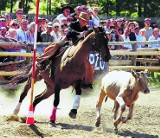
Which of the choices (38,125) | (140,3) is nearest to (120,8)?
(140,3)

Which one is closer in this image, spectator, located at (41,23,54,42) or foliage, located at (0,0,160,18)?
spectator, located at (41,23,54,42)

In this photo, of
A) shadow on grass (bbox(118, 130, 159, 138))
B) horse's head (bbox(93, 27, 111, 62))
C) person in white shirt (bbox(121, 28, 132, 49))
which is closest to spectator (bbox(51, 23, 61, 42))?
person in white shirt (bbox(121, 28, 132, 49))

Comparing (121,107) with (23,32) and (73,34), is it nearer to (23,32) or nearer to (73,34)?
(73,34)

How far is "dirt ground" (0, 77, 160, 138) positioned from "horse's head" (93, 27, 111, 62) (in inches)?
58.6

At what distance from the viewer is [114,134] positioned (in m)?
10.1

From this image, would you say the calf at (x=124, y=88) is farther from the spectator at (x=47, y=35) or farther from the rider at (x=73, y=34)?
the spectator at (x=47, y=35)

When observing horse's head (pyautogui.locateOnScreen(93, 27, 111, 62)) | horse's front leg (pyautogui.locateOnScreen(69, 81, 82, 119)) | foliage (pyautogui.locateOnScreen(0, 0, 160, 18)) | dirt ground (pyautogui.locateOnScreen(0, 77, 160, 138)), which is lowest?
dirt ground (pyautogui.locateOnScreen(0, 77, 160, 138))

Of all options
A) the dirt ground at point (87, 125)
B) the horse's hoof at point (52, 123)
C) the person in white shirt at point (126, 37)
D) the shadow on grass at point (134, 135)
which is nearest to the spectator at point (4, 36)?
the dirt ground at point (87, 125)

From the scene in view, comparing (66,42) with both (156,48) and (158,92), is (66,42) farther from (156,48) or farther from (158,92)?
(156,48)

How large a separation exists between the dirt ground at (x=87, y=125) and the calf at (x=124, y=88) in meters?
0.35

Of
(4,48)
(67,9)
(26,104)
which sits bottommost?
(26,104)

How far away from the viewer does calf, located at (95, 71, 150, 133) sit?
1027cm

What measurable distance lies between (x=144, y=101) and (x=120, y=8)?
1999 centimetres

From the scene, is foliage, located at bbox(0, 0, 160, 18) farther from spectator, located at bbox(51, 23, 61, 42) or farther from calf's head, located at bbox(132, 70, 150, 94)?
calf's head, located at bbox(132, 70, 150, 94)
